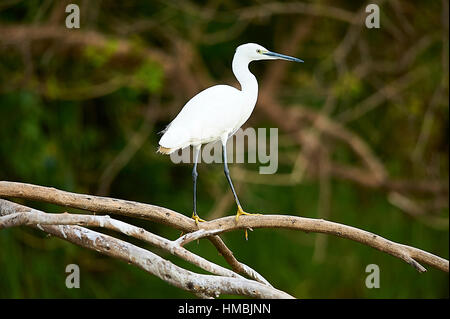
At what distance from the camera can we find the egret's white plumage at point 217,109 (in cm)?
123

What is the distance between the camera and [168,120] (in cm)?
320

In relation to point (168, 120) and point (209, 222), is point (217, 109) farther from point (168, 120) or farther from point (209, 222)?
point (168, 120)

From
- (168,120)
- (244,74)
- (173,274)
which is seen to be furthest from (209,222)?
(168,120)

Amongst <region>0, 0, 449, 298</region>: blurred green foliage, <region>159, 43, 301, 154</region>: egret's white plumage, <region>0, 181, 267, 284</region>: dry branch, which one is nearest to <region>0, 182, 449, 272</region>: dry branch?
Answer: <region>0, 181, 267, 284</region>: dry branch

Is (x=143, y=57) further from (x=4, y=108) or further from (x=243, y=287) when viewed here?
(x=243, y=287)

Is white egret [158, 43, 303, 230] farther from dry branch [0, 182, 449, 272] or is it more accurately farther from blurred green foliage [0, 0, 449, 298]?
blurred green foliage [0, 0, 449, 298]

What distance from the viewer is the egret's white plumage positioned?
4.02 ft

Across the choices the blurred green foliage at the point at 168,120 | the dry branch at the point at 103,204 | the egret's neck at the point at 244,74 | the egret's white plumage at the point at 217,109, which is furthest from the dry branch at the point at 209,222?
the blurred green foliage at the point at 168,120

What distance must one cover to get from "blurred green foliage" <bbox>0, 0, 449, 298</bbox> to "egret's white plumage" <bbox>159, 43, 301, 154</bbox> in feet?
4.70

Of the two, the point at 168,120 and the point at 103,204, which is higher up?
the point at 168,120

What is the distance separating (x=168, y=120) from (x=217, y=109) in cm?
197

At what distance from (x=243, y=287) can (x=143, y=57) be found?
179cm

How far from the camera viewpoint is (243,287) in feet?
3.56

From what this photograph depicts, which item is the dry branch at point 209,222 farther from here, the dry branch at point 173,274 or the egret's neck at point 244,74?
the egret's neck at point 244,74
